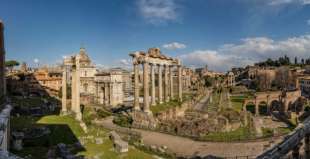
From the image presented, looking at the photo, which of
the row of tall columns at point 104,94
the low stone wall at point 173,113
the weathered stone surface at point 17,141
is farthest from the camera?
the row of tall columns at point 104,94

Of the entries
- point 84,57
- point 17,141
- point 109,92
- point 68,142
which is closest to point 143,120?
point 68,142

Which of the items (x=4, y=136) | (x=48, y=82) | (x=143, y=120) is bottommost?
(x=143, y=120)

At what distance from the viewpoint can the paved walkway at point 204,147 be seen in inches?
792

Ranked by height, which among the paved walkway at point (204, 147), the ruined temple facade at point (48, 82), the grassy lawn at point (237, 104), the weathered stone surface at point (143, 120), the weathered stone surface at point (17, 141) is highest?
the ruined temple facade at point (48, 82)

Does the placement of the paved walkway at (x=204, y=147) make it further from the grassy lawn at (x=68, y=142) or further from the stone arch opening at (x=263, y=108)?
the stone arch opening at (x=263, y=108)

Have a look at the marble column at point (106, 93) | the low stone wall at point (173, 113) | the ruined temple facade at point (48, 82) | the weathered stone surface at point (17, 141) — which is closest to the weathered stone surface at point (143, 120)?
the low stone wall at point (173, 113)

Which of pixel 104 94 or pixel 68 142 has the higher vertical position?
pixel 104 94

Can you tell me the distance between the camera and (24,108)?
34.7m

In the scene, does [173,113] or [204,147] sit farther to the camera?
[173,113]

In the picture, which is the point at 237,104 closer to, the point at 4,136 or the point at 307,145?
the point at 307,145

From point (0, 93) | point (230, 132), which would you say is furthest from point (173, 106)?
point (0, 93)

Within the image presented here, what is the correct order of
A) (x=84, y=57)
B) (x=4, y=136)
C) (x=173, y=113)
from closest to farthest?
(x=4, y=136)
(x=173, y=113)
(x=84, y=57)

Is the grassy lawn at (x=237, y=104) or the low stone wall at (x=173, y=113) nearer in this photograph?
the low stone wall at (x=173, y=113)

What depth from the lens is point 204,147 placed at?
2178 centimetres
